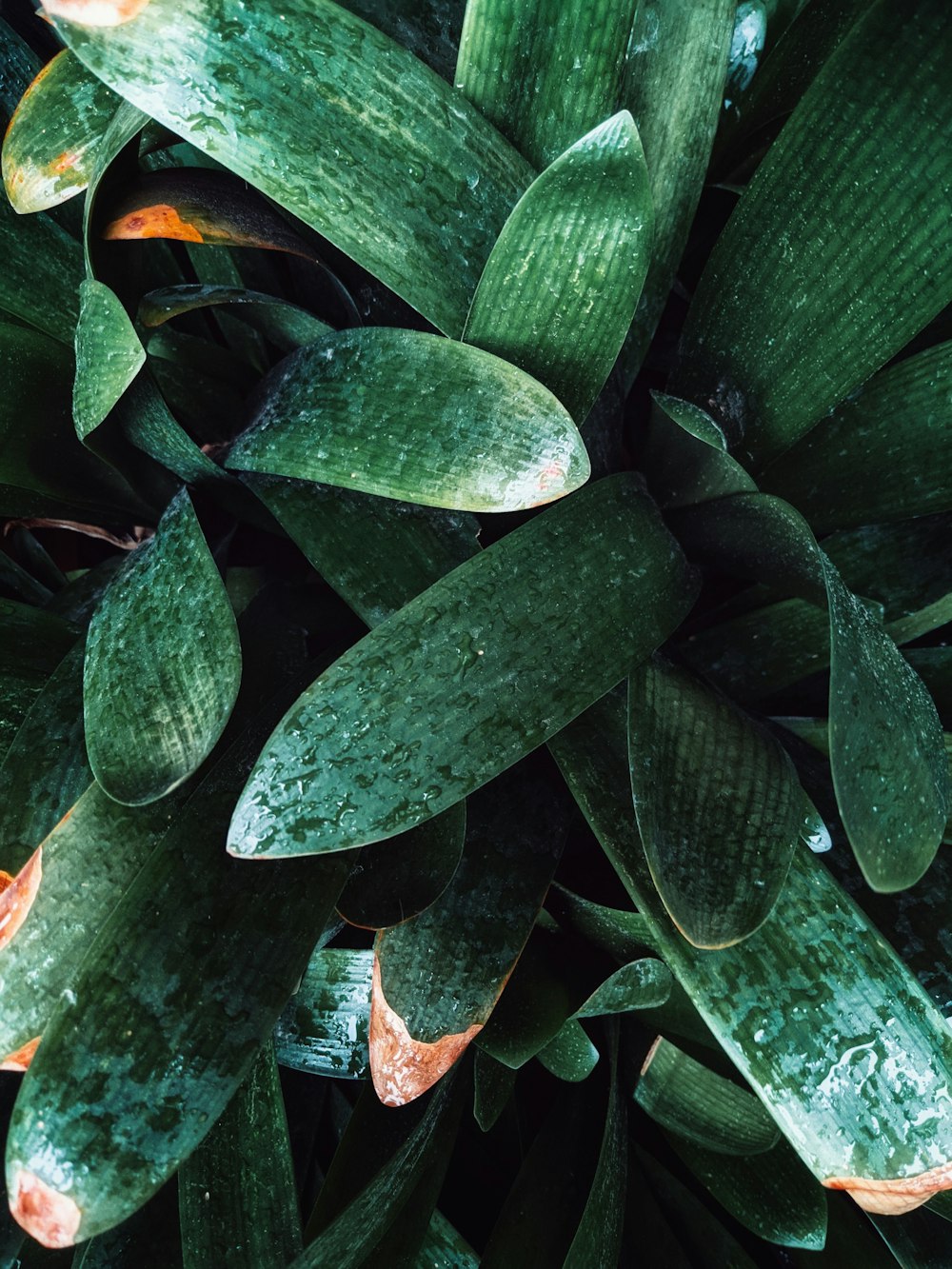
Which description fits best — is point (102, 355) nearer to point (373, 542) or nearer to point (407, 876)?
point (373, 542)

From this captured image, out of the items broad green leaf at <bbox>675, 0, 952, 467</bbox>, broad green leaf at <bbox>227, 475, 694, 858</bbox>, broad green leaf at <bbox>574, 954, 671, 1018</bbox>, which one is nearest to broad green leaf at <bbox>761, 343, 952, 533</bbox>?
broad green leaf at <bbox>675, 0, 952, 467</bbox>

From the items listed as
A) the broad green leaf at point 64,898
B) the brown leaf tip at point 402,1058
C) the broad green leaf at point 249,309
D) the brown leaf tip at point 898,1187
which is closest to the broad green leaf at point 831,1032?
the brown leaf tip at point 898,1187

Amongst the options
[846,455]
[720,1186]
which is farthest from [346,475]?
[720,1186]

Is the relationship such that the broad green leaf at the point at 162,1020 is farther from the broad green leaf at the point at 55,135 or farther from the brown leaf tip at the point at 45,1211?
the broad green leaf at the point at 55,135

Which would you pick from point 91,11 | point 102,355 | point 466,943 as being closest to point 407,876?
point 466,943

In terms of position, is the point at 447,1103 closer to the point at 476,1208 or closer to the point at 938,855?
the point at 476,1208

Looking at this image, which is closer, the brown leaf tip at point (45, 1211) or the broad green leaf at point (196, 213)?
the brown leaf tip at point (45, 1211)
